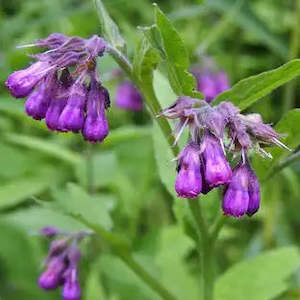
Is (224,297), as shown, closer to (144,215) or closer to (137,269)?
(137,269)

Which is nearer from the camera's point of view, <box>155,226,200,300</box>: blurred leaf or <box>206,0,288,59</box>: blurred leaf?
<box>155,226,200,300</box>: blurred leaf

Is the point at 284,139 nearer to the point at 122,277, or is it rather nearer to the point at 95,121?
the point at 95,121

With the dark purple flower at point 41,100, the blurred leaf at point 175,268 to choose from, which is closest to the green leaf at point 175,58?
the dark purple flower at point 41,100

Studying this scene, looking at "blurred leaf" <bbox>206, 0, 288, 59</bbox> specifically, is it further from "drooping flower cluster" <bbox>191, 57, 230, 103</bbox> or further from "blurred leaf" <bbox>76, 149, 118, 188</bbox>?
"blurred leaf" <bbox>76, 149, 118, 188</bbox>

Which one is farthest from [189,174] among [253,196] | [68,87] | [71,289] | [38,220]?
[38,220]

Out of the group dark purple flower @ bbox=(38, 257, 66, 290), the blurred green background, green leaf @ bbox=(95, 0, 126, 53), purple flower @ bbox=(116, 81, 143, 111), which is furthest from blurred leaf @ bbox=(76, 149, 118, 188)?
green leaf @ bbox=(95, 0, 126, 53)

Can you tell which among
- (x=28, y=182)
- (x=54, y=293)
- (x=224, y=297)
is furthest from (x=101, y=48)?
(x=54, y=293)
